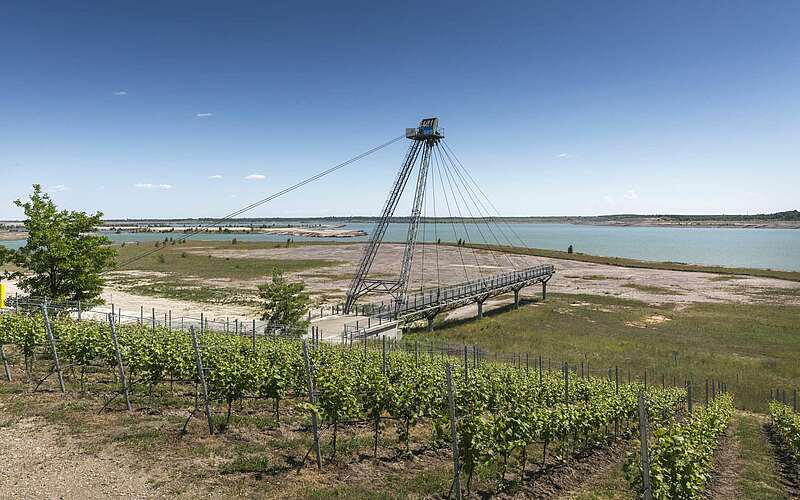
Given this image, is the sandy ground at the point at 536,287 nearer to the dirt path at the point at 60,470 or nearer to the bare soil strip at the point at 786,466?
the dirt path at the point at 60,470

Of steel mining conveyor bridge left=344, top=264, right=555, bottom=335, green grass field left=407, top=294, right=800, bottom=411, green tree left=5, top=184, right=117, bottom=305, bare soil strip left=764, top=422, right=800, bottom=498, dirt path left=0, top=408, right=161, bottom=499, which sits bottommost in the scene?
green grass field left=407, top=294, right=800, bottom=411

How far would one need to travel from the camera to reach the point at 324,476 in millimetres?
9984

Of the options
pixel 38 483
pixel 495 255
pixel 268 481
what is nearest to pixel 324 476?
pixel 268 481

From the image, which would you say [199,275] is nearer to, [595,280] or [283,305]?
[283,305]

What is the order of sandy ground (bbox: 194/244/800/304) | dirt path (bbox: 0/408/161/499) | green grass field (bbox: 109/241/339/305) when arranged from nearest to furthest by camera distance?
dirt path (bbox: 0/408/161/499) < green grass field (bbox: 109/241/339/305) < sandy ground (bbox: 194/244/800/304)

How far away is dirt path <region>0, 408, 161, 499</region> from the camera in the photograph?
28.8 feet

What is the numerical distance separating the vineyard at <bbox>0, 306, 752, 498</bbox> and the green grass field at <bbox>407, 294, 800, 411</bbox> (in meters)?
9.80

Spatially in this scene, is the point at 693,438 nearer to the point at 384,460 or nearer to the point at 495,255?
the point at 384,460

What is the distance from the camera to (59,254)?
2736 cm

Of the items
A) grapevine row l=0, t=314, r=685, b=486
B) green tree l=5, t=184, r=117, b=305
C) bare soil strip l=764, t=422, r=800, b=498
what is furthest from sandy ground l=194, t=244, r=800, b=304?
grapevine row l=0, t=314, r=685, b=486

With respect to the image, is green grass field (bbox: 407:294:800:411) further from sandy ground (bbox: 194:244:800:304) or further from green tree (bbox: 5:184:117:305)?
green tree (bbox: 5:184:117:305)

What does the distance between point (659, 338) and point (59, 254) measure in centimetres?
4293

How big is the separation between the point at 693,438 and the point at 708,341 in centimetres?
2921

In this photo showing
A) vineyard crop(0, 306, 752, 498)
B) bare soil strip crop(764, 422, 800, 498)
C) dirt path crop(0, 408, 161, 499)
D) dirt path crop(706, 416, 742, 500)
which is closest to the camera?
dirt path crop(0, 408, 161, 499)
